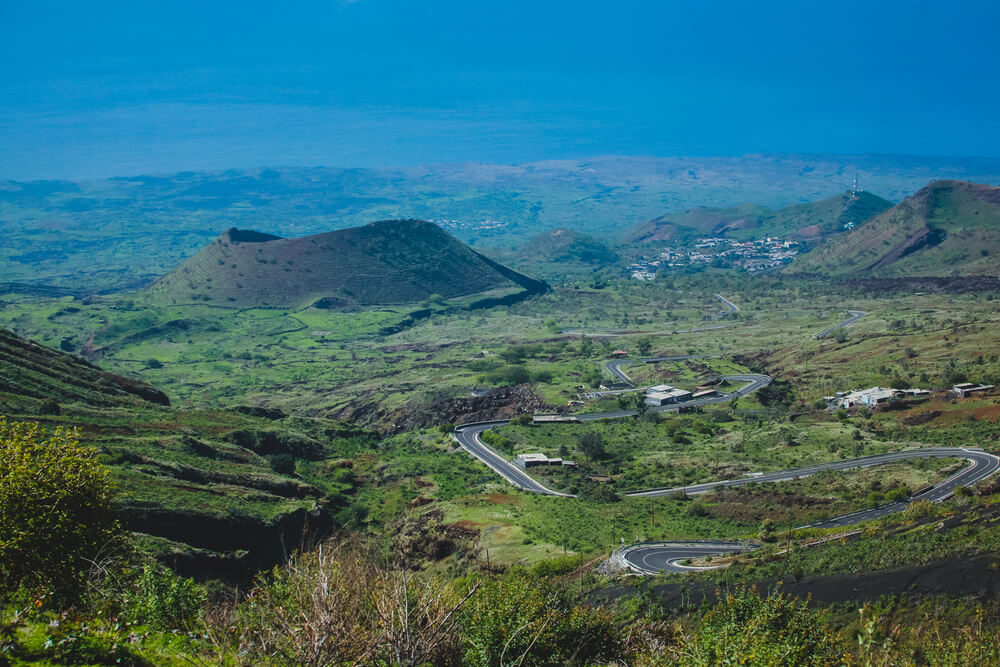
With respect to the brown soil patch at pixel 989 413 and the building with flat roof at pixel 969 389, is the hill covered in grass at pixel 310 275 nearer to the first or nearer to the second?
the building with flat roof at pixel 969 389

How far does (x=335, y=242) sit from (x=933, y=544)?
178 meters

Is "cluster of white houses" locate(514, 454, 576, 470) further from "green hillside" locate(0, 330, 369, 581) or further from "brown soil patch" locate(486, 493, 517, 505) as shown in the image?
"green hillside" locate(0, 330, 369, 581)

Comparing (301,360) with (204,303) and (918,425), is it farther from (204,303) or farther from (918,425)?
(918,425)

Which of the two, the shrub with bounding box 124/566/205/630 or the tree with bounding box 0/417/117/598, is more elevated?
the tree with bounding box 0/417/117/598

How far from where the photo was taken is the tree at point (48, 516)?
17953mm

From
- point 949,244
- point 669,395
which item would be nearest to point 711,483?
point 669,395

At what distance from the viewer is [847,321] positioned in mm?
130500

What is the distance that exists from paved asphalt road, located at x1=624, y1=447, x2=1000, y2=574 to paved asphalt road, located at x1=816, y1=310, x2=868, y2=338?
6398 cm

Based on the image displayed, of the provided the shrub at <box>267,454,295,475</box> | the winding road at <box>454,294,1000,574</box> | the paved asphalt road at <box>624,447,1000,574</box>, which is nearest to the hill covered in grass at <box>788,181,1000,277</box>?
the winding road at <box>454,294,1000,574</box>

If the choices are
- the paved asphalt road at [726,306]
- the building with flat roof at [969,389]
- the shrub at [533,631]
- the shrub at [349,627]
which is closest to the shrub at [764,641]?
the shrub at [533,631]

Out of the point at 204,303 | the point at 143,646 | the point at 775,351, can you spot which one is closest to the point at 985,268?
the point at 775,351

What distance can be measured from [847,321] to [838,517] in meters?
95.4

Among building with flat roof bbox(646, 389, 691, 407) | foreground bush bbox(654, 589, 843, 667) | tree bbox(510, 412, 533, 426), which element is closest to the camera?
A: foreground bush bbox(654, 589, 843, 667)

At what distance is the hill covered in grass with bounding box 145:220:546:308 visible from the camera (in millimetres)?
182375
